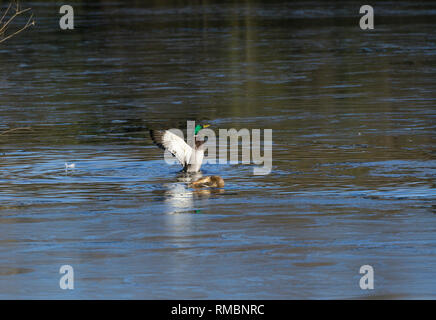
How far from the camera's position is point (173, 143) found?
17.7 m

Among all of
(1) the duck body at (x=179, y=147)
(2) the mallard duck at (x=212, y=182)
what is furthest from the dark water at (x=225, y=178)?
(1) the duck body at (x=179, y=147)

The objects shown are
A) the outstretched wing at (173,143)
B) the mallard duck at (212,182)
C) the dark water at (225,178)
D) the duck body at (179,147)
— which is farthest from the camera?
the outstretched wing at (173,143)

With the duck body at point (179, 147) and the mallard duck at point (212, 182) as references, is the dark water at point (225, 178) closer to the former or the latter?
the mallard duck at point (212, 182)

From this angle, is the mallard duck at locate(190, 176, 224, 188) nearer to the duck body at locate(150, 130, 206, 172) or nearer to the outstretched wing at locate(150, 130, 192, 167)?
the duck body at locate(150, 130, 206, 172)

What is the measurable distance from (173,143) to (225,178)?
1.31m

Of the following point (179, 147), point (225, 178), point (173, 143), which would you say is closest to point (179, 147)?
point (179, 147)

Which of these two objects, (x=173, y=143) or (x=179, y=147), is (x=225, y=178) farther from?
(x=173, y=143)

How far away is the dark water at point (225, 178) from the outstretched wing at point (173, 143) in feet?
1.16

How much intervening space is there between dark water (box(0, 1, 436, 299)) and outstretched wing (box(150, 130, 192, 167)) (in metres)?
0.35

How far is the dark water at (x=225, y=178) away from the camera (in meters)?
11.0

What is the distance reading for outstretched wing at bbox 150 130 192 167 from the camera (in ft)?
57.8

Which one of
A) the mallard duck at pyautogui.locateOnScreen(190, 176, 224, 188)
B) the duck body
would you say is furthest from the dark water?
the duck body

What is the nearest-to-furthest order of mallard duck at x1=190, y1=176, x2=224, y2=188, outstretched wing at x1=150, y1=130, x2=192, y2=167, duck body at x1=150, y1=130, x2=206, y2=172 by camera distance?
mallard duck at x1=190, y1=176, x2=224, y2=188 < duck body at x1=150, y1=130, x2=206, y2=172 < outstretched wing at x1=150, y1=130, x2=192, y2=167
